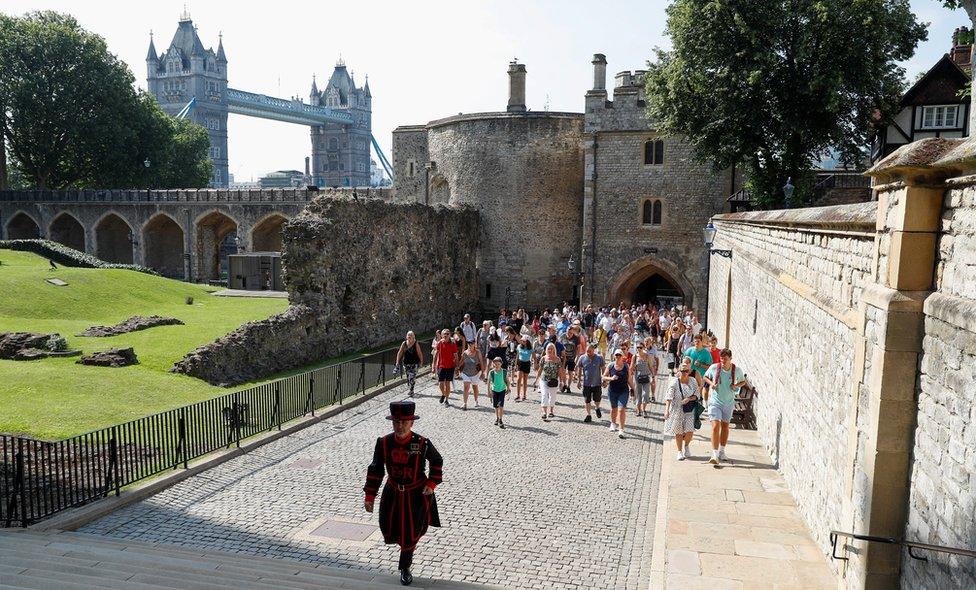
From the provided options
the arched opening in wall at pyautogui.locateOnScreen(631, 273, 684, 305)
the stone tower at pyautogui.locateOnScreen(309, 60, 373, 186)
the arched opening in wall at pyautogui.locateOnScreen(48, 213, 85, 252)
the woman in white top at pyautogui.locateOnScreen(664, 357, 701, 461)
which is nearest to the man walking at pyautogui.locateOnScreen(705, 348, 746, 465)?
the woman in white top at pyautogui.locateOnScreen(664, 357, 701, 461)

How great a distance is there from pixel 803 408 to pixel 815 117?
647 inches

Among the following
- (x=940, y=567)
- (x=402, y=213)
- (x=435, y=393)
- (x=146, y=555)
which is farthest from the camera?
(x=402, y=213)

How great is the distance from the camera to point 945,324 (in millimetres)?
4445

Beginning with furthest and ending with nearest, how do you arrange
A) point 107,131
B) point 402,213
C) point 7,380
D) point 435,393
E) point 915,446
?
point 107,131
point 402,213
point 435,393
point 7,380
point 915,446

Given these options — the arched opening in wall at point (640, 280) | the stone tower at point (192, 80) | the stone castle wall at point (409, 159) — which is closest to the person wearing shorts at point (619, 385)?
the arched opening in wall at point (640, 280)

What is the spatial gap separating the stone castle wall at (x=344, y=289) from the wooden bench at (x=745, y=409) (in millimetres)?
10637

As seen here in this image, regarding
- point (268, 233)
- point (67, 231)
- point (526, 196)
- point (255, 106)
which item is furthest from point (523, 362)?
point (255, 106)

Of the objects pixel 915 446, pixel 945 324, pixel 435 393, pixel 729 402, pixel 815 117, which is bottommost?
pixel 435 393

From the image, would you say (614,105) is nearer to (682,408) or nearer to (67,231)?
(682,408)

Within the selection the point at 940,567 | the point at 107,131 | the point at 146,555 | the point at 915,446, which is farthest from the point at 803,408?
the point at 107,131

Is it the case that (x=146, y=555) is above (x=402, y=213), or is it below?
below

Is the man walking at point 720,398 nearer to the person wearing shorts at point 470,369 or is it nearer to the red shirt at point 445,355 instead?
the person wearing shorts at point 470,369

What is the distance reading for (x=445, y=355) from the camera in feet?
47.2

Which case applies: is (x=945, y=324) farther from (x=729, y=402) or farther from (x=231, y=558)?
(x=231, y=558)
